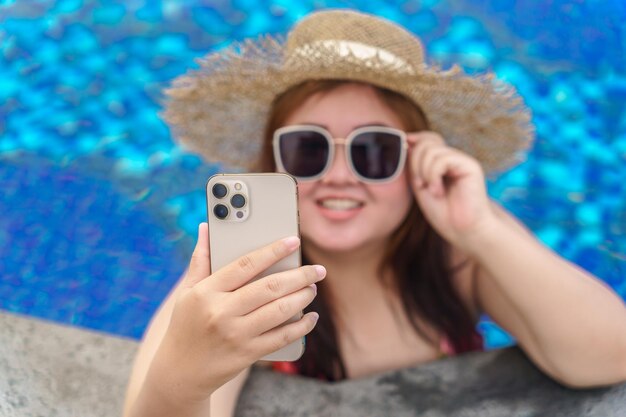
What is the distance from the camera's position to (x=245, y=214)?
3.40 feet

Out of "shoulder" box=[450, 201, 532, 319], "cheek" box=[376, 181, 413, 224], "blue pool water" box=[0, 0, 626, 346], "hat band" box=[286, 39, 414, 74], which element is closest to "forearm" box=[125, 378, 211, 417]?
"cheek" box=[376, 181, 413, 224]

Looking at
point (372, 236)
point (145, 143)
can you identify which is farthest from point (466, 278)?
point (145, 143)

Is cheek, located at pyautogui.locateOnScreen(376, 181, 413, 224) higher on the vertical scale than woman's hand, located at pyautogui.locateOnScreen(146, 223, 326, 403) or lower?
higher

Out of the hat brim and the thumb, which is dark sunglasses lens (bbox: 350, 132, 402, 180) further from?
the thumb

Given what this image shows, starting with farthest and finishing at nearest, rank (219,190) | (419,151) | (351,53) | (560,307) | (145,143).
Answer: (145,143) < (419,151) < (351,53) < (560,307) < (219,190)

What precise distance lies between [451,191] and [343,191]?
0.90ft

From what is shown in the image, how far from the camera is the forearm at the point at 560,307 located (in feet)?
4.82

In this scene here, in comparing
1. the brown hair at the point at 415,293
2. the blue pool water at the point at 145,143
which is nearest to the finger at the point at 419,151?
the brown hair at the point at 415,293

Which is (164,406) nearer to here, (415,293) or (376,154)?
(376,154)

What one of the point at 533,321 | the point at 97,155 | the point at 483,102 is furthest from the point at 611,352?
the point at 97,155

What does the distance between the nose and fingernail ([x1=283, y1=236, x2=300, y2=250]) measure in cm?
68

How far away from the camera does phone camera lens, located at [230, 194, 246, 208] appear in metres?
1.04

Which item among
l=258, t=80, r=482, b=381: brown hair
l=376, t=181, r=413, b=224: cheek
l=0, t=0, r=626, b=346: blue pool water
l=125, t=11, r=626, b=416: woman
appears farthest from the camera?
l=0, t=0, r=626, b=346: blue pool water

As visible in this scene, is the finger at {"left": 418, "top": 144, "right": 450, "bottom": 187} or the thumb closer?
the thumb
